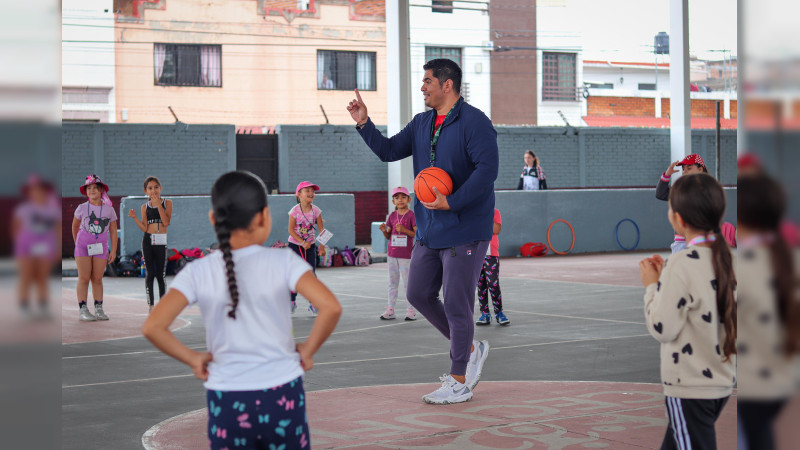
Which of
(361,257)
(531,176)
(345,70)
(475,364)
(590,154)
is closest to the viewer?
(475,364)

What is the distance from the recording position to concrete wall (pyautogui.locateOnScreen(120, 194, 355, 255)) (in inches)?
776

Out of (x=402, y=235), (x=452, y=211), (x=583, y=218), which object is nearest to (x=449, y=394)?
(x=452, y=211)

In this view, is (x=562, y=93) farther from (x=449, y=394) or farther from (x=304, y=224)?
(x=449, y=394)

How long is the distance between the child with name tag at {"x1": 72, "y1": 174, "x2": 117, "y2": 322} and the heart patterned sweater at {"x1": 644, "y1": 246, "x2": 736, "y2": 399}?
31.3ft

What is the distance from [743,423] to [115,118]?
35.3m

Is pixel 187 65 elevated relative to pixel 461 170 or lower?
elevated

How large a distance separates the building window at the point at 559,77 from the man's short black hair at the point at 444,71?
37.6 metres

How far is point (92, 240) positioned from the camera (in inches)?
475

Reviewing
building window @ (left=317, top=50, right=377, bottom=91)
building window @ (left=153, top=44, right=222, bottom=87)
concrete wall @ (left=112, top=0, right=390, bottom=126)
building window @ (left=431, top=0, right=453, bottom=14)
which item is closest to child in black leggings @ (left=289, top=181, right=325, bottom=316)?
concrete wall @ (left=112, top=0, right=390, bottom=126)

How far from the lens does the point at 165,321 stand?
10.4ft

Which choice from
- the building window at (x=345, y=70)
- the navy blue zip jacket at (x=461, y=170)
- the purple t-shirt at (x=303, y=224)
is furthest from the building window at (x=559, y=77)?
the navy blue zip jacket at (x=461, y=170)

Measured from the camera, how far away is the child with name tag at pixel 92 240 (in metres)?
12.0

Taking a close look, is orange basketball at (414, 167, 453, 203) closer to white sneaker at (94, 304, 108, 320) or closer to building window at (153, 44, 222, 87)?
white sneaker at (94, 304, 108, 320)

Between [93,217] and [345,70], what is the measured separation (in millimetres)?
26806
